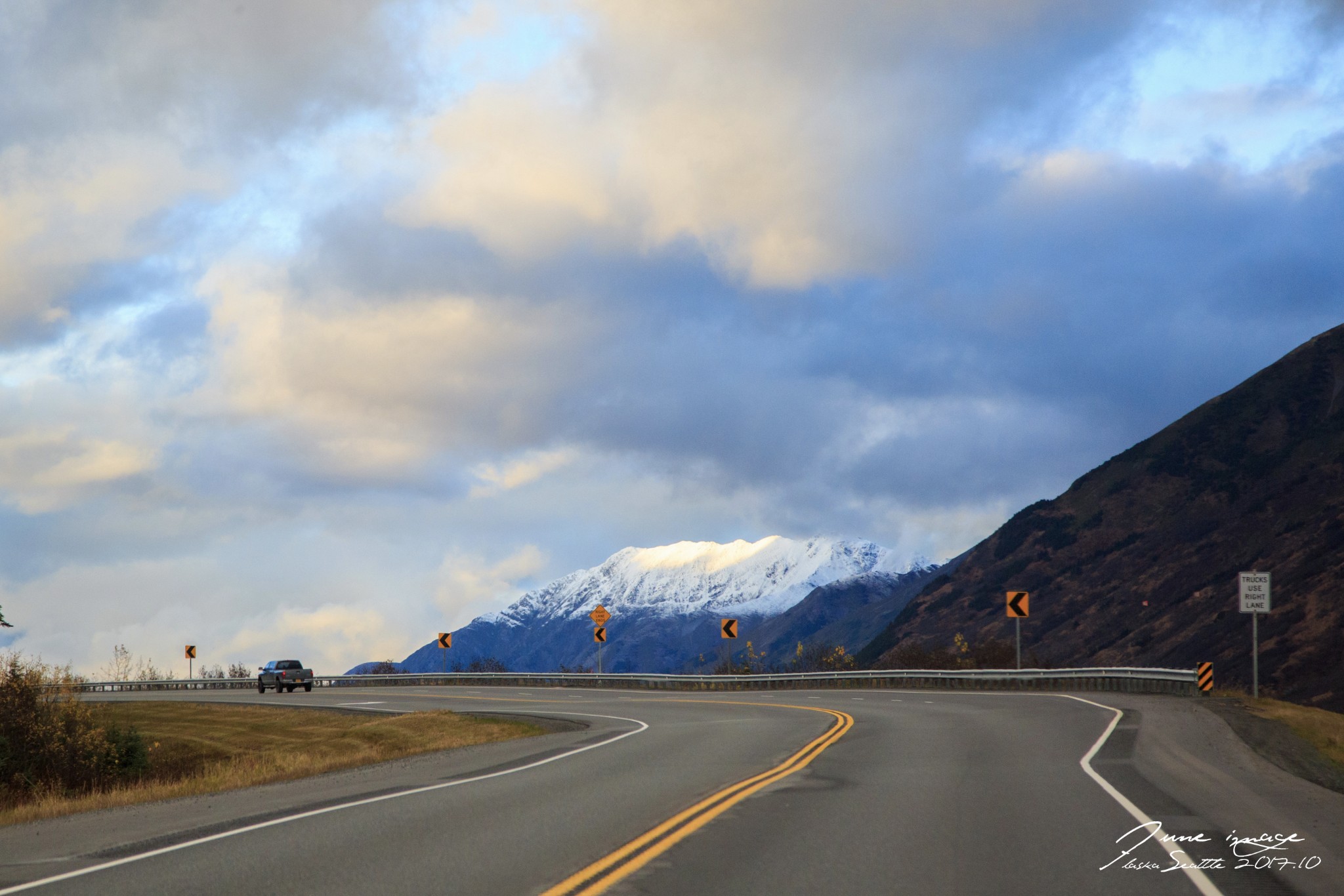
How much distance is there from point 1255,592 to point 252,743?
95.1ft

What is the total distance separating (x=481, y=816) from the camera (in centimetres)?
1146

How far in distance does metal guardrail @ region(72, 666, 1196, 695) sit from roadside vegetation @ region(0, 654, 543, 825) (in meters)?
1.83

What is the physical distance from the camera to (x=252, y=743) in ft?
120

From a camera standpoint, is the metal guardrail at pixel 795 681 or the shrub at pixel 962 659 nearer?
the metal guardrail at pixel 795 681

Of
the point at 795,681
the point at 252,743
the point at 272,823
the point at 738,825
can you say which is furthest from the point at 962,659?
the point at 272,823

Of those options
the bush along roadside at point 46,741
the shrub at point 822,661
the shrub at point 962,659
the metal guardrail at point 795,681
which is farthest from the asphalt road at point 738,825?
the shrub at point 822,661

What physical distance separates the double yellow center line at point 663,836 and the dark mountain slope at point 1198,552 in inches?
2774

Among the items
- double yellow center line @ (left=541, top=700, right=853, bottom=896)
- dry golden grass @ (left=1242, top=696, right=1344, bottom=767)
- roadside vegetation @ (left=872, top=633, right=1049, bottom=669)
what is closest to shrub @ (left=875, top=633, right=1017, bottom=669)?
roadside vegetation @ (left=872, top=633, right=1049, bottom=669)

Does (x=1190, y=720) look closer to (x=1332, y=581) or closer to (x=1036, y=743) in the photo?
(x=1036, y=743)

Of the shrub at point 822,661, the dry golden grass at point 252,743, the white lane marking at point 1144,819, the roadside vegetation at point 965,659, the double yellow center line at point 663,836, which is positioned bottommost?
the shrub at point 822,661

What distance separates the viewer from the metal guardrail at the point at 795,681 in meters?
36.2
